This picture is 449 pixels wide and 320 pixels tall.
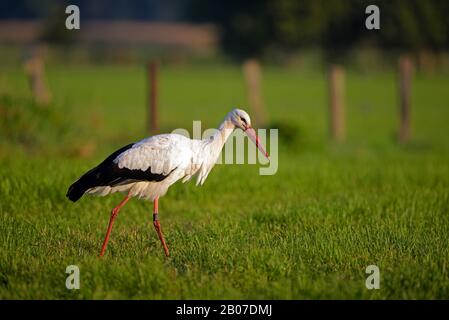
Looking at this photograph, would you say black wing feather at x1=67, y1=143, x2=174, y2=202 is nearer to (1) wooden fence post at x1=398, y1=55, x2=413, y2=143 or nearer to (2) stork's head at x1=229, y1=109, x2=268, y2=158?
(2) stork's head at x1=229, y1=109, x2=268, y2=158

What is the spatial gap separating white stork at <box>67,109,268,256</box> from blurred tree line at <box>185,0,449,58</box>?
41.1 metres

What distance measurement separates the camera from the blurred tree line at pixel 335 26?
1951 inches

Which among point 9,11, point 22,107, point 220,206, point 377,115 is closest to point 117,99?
point 377,115

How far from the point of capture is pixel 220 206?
10.4 metres

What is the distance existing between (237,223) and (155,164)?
132cm

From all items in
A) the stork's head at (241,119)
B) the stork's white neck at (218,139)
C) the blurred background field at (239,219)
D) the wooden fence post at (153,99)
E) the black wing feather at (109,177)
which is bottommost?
the blurred background field at (239,219)

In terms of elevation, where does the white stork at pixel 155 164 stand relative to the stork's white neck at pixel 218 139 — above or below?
below

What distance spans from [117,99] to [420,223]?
26692 mm

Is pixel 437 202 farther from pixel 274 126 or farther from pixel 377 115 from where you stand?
pixel 377 115

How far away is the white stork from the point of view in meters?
7.70

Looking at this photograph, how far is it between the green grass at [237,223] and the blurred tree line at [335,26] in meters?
31.6

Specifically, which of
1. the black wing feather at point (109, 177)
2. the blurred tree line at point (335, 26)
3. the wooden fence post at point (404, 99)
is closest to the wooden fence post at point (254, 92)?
the wooden fence post at point (404, 99)

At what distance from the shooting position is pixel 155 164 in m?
7.72

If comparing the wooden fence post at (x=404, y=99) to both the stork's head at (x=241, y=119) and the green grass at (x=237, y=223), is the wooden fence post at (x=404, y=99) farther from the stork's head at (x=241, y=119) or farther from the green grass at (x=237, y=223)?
the stork's head at (x=241, y=119)
